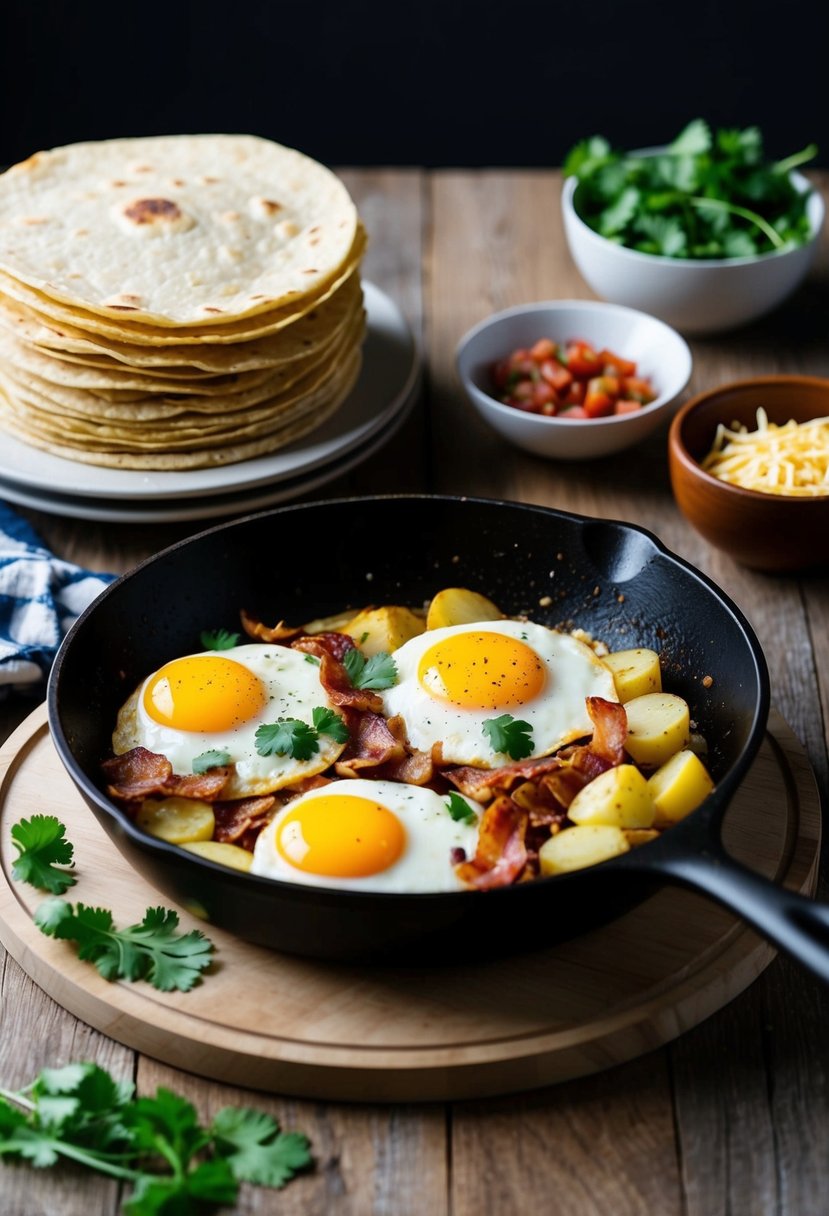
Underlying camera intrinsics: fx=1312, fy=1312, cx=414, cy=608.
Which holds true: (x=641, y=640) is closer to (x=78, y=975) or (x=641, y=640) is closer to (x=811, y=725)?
(x=811, y=725)

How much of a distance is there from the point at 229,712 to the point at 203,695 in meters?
0.06

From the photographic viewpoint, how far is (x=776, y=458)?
3.47 meters

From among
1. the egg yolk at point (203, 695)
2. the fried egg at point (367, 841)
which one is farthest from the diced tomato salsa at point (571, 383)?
the fried egg at point (367, 841)

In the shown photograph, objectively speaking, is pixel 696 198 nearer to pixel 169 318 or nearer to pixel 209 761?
pixel 169 318

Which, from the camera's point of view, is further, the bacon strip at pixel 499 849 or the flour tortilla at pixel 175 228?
the flour tortilla at pixel 175 228

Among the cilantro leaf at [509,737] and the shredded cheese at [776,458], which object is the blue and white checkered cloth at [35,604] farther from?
the shredded cheese at [776,458]

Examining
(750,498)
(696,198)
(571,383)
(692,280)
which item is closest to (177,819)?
(750,498)

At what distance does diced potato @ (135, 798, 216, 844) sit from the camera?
2408 millimetres

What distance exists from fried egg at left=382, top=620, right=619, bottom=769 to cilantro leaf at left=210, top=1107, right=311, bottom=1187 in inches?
30.4

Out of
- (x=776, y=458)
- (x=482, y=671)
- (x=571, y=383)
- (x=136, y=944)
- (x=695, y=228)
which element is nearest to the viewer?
(x=136, y=944)

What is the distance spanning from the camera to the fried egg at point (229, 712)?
254cm

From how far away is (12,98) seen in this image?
700 cm

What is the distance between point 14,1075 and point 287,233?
2.43 meters

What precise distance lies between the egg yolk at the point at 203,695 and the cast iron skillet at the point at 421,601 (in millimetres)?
154
